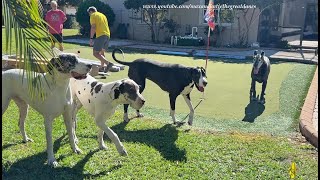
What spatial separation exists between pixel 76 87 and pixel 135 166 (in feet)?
4.59

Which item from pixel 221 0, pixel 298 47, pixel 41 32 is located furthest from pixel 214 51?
pixel 41 32

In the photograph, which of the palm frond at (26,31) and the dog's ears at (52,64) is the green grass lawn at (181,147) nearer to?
the dog's ears at (52,64)

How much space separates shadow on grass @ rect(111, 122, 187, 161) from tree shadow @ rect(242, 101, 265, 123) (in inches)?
63.5

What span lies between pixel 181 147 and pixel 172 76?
1.48m

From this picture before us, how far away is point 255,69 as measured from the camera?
25.1 ft

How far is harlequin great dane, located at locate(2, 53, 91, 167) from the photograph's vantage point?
3.77 meters

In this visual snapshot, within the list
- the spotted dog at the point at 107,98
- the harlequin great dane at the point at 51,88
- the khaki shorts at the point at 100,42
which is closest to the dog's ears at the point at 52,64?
the harlequin great dane at the point at 51,88

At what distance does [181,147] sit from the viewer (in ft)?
15.5

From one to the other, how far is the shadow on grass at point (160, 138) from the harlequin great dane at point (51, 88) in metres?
1.28

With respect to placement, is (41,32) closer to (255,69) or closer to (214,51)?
(255,69)

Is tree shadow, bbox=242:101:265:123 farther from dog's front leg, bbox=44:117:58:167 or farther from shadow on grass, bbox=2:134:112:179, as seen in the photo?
dog's front leg, bbox=44:117:58:167

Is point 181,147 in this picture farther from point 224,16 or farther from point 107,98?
point 224,16

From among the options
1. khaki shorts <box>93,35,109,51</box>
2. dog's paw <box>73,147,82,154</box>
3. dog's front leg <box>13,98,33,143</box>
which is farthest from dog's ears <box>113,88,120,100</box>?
khaki shorts <box>93,35,109,51</box>

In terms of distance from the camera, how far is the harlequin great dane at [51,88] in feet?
12.4
